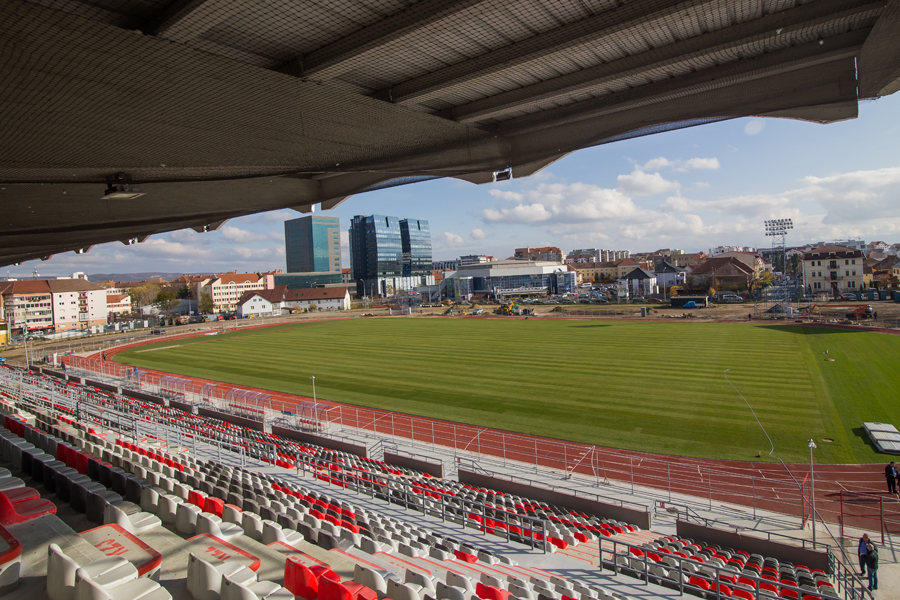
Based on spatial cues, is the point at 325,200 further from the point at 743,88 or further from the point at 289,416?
the point at 289,416

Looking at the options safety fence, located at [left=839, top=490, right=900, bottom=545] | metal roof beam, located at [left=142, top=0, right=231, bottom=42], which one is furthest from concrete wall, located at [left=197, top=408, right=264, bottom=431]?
safety fence, located at [left=839, top=490, right=900, bottom=545]

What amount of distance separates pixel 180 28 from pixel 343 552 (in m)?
4.90

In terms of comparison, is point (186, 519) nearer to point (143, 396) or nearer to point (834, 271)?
point (143, 396)

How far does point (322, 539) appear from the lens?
5.29 meters

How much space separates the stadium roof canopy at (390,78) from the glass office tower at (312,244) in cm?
15204

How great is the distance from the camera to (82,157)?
473 cm

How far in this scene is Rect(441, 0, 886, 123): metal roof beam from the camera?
10.7 feet

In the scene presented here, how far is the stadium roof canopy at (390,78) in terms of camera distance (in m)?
2.98

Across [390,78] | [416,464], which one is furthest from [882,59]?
[416,464]

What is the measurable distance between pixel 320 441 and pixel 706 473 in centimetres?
1086

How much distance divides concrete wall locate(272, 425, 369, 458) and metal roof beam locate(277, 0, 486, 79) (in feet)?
38.5

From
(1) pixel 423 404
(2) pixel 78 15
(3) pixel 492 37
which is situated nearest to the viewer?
(2) pixel 78 15

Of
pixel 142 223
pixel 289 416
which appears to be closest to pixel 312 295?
pixel 289 416

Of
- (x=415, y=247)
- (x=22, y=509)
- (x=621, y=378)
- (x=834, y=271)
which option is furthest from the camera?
(x=415, y=247)
